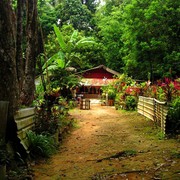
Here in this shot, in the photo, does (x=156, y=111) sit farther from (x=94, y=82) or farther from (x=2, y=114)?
(x=94, y=82)

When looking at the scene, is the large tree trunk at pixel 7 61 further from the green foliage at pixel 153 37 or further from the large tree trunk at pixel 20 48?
the green foliage at pixel 153 37

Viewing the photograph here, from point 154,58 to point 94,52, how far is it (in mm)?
11062

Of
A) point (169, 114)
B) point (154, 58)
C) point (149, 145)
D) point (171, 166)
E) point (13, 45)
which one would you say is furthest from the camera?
point (154, 58)

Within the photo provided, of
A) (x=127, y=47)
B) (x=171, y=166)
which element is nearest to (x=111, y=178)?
(x=171, y=166)

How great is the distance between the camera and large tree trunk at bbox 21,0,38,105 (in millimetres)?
8477

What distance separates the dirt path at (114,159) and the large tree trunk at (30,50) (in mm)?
2136

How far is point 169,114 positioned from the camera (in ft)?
25.4

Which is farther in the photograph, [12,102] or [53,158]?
[53,158]

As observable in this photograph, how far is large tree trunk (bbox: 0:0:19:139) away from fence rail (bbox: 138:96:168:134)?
4876 millimetres

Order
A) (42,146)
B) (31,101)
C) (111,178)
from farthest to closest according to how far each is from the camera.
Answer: (31,101)
(42,146)
(111,178)

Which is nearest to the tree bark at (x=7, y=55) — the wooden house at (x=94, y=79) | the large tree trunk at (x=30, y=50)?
the large tree trunk at (x=30, y=50)

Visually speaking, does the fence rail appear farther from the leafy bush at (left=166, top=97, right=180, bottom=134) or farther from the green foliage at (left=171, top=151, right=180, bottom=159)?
the green foliage at (left=171, top=151, right=180, bottom=159)

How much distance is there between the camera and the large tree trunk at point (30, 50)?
8477 mm

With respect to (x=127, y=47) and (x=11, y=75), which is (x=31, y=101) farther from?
(x=127, y=47)
